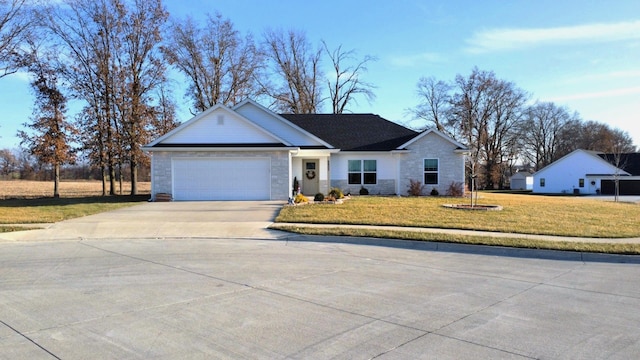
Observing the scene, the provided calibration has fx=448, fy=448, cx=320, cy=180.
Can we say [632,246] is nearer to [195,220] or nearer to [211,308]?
[211,308]

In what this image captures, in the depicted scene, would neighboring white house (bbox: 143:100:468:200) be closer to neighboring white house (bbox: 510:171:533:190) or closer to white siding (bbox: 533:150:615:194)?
white siding (bbox: 533:150:615:194)

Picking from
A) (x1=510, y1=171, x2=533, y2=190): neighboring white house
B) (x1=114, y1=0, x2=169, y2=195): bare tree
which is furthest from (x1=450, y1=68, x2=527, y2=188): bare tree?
(x1=114, y1=0, x2=169, y2=195): bare tree

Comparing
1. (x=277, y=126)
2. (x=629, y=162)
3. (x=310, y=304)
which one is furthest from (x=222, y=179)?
(x=629, y=162)

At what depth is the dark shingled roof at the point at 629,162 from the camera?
53.3 meters

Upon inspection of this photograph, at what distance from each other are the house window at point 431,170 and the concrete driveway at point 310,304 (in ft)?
53.4

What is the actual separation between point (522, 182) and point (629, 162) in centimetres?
1858

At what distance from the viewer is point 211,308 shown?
5777 mm

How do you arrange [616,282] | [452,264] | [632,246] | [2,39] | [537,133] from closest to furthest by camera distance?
[616,282]
[452,264]
[632,246]
[2,39]
[537,133]

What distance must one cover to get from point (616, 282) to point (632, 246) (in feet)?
12.5

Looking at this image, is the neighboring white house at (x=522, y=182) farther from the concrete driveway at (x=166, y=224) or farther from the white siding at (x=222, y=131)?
the concrete driveway at (x=166, y=224)

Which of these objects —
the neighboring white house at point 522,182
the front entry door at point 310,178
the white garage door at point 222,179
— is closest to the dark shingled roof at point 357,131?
the front entry door at point 310,178

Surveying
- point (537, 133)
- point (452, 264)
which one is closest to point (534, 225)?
point (452, 264)

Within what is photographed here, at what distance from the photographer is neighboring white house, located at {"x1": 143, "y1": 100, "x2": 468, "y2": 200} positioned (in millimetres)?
22938

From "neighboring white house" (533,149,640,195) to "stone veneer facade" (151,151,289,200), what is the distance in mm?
44777
